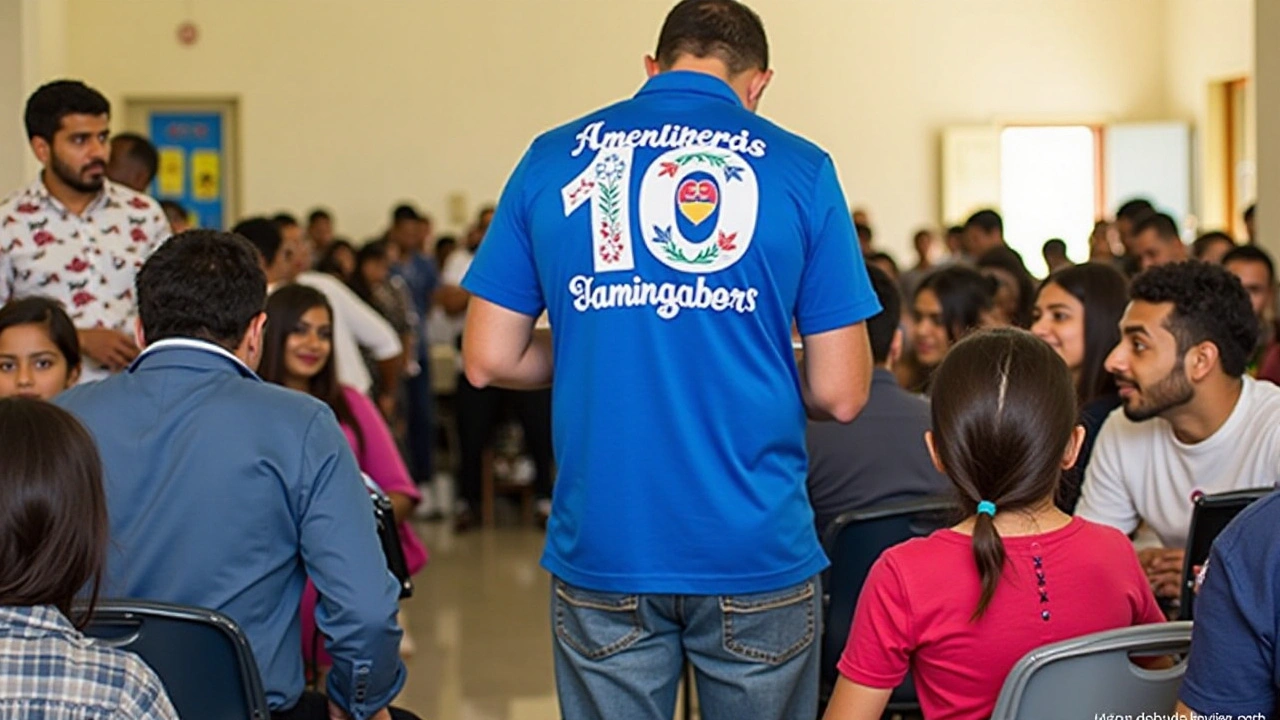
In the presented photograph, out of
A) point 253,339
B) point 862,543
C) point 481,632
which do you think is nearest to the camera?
A: point 253,339

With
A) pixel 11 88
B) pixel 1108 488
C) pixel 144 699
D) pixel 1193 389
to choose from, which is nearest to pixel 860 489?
pixel 1108 488

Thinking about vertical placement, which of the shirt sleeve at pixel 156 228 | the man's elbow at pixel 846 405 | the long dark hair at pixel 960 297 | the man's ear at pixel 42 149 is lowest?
the man's elbow at pixel 846 405

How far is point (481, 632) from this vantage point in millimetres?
5859

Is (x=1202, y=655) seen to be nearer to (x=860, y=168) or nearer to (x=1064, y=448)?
(x=1064, y=448)

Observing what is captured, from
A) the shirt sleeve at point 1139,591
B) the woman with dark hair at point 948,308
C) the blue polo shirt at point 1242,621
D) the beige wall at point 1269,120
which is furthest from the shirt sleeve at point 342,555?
the beige wall at point 1269,120

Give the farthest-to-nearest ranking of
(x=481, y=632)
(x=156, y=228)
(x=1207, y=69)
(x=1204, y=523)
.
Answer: (x=1207, y=69)
(x=481, y=632)
(x=156, y=228)
(x=1204, y=523)

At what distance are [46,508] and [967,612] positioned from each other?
108 cm

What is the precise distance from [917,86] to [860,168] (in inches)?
30.6

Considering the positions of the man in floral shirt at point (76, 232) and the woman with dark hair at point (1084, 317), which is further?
the man in floral shirt at point (76, 232)

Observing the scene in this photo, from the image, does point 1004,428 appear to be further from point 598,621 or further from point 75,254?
point 75,254

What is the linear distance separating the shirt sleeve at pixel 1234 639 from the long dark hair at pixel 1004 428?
1.09 feet

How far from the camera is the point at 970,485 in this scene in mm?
2076

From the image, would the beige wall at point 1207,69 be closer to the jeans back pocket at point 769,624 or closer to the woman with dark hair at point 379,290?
the woman with dark hair at point 379,290

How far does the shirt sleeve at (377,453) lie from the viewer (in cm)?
416
